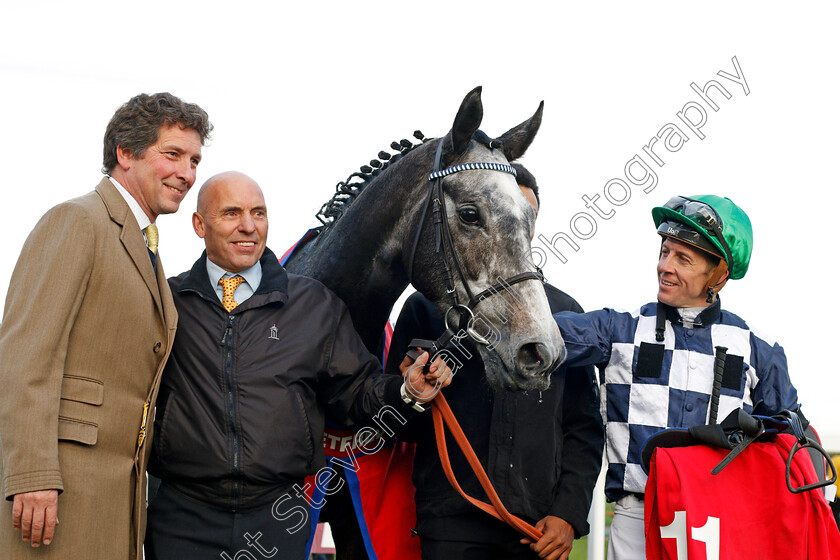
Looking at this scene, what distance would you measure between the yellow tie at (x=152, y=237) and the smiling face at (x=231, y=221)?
0.16 meters

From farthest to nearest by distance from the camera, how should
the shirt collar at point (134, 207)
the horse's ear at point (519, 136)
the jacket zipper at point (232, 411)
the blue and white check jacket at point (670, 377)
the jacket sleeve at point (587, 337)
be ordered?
the horse's ear at point (519, 136) → the jacket sleeve at point (587, 337) → the blue and white check jacket at point (670, 377) → the shirt collar at point (134, 207) → the jacket zipper at point (232, 411)

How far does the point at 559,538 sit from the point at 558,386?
543 mm

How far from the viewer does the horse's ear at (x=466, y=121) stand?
2674mm

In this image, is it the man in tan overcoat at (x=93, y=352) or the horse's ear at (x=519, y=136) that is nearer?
the man in tan overcoat at (x=93, y=352)

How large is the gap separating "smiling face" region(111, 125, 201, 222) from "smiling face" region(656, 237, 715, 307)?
1.75 meters

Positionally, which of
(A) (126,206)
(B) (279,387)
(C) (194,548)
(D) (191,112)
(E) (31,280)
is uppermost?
(D) (191,112)

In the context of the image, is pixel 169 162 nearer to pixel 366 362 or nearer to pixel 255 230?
pixel 255 230

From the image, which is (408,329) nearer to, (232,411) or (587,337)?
(587,337)

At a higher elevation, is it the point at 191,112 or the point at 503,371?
the point at 191,112

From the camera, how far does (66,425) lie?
2078 millimetres

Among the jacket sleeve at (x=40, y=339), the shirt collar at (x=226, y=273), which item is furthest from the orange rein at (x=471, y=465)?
the jacket sleeve at (x=40, y=339)

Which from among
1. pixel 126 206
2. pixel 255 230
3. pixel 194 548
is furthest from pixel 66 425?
pixel 255 230

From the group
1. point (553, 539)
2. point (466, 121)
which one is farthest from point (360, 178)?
point (553, 539)

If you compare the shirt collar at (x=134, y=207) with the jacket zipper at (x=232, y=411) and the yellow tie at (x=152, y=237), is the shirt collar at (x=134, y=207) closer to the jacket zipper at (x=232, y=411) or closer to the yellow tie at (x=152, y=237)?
the yellow tie at (x=152, y=237)
